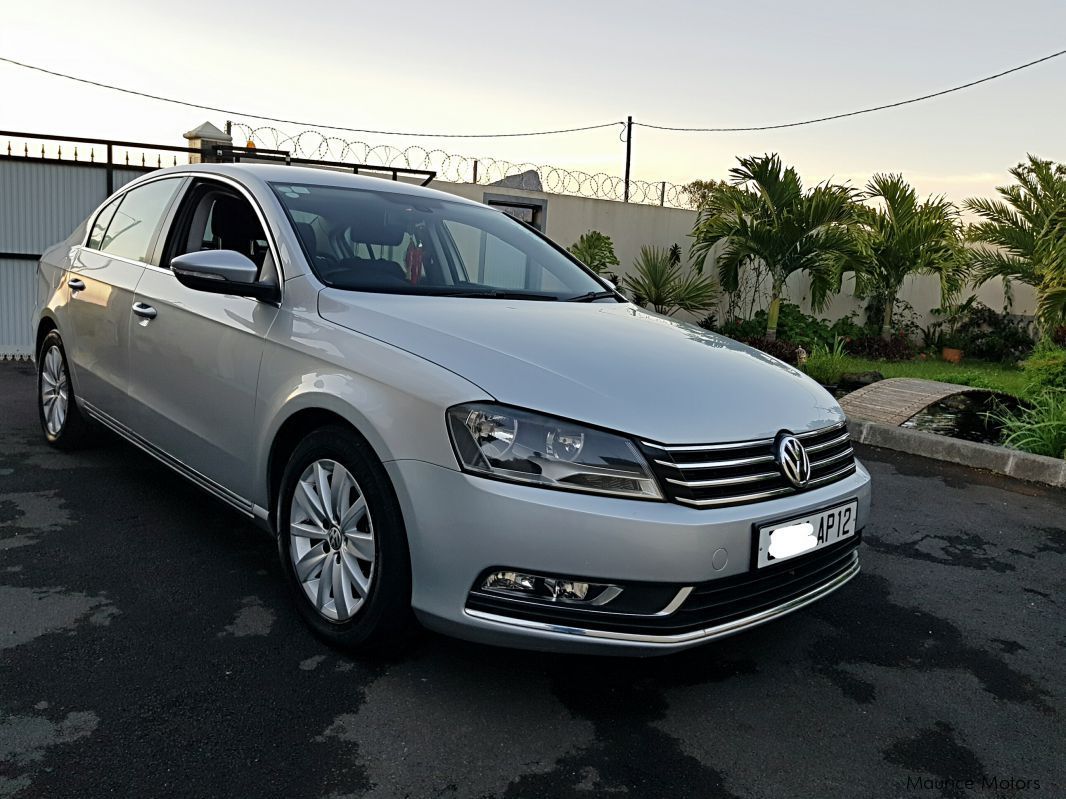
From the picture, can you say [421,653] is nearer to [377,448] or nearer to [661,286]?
[377,448]

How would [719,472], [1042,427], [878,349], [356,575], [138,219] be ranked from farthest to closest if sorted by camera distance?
[878,349], [1042,427], [138,219], [356,575], [719,472]

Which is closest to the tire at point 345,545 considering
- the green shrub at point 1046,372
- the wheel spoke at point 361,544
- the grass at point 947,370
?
the wheel spoke at point 361,544

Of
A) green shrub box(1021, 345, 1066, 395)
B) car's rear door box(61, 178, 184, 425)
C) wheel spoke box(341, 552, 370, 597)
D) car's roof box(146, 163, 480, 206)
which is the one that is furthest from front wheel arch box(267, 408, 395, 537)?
green shrub box(1021, 345, 1066, 395)

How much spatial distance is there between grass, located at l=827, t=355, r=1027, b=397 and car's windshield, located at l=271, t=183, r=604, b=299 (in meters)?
6.45

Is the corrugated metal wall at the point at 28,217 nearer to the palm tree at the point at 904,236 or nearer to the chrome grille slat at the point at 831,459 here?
the chrome grille slat at the point at 831,459

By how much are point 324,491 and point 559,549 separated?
2.86 feet

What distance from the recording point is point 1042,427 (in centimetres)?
570

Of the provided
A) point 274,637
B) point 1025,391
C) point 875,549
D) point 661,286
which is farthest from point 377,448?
point 661,286

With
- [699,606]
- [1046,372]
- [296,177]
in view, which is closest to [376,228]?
[296,177]

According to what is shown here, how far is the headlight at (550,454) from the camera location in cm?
212

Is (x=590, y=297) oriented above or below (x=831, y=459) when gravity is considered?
above

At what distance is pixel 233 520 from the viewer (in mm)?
3875

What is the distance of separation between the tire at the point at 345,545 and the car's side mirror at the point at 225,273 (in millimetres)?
613

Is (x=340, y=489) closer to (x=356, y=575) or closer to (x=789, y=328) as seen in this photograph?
(x=356, y=575)
